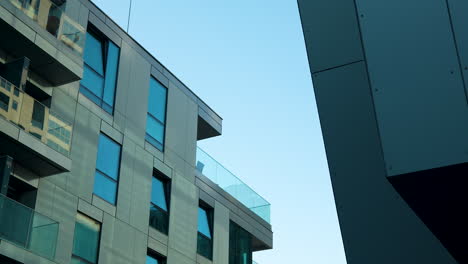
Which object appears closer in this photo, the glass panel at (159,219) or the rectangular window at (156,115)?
the glass panel at (159,219)

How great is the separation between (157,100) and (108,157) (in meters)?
4.39

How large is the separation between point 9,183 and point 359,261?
13499 millimetres

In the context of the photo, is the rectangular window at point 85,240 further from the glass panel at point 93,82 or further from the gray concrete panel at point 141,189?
the glass panel at point 93,82

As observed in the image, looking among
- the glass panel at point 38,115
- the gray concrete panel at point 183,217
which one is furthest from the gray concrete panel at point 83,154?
the gray concrete panel at point 183,217

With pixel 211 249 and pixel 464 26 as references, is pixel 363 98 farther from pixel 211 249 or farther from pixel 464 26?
pixel 211 249

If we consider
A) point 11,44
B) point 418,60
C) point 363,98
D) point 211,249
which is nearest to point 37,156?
point 11,44

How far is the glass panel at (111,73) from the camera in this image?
21906 mm

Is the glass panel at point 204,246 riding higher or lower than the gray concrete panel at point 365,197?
higher

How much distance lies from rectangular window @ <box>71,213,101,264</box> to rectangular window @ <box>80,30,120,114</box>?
13.1ft

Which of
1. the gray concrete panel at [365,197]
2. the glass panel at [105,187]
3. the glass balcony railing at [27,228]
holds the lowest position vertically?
the gray concrete panel at [365,197]

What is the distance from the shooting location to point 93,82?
69.9 ft

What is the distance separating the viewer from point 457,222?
→ 4.85 m

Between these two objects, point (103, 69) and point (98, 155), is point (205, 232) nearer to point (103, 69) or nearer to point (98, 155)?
point (98, 155)

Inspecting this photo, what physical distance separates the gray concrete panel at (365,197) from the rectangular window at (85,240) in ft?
45.4
